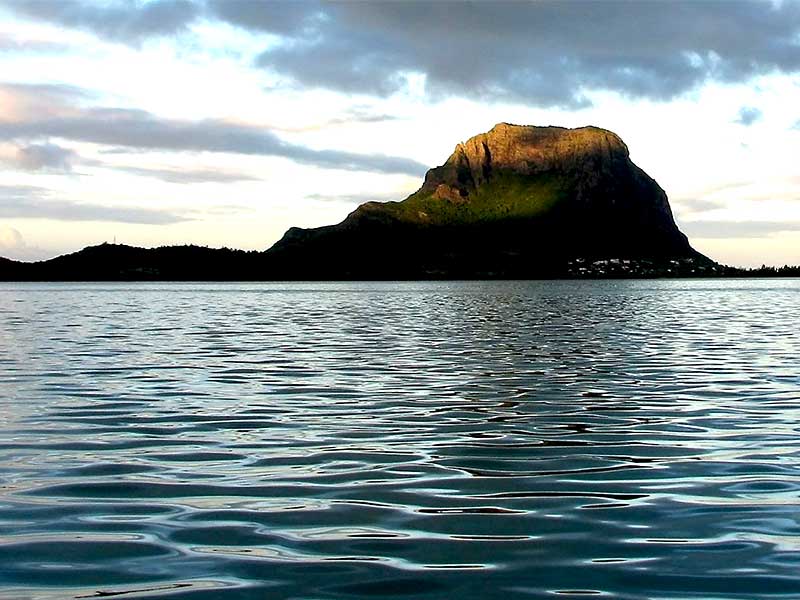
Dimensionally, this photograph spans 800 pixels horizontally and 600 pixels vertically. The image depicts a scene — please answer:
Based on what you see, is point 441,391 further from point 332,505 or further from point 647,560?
point 647,560

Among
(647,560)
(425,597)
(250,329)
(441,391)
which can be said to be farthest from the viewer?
(250,329)

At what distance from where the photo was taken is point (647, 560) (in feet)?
33.5

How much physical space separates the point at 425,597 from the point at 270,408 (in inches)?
572

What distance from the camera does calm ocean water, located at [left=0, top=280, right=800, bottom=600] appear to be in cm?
973

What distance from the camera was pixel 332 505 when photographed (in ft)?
42.1

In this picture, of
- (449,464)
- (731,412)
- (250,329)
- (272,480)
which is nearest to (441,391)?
(731,412)

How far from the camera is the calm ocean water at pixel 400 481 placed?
9.73 m

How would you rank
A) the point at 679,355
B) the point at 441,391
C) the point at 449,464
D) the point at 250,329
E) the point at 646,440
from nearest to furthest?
1. the point at 449,464
2. the point at 646,440
3. the point at 441,391
4. the point at 679,355
5. the point at 250,329

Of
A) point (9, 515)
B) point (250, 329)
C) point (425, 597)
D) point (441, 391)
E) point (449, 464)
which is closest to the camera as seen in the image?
point (425, 597)

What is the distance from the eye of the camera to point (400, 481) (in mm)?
14461

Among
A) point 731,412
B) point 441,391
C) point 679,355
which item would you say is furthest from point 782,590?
point 679,355

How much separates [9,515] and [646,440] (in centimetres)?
1139

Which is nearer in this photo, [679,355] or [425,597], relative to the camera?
[425,597]

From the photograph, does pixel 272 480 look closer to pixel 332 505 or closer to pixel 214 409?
pixel 332 505
